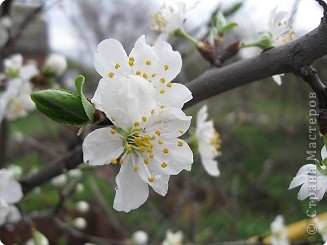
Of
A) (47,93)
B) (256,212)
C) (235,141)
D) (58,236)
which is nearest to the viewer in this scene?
(47,93)

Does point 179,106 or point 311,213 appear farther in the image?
point 311,213

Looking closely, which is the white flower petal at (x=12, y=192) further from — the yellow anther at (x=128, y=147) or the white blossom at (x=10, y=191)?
the yellow anther at (x=128, y=147)

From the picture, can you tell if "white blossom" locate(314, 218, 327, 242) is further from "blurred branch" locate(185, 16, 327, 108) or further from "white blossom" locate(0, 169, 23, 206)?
"white blossom" locate(0, 169, 23, 206)

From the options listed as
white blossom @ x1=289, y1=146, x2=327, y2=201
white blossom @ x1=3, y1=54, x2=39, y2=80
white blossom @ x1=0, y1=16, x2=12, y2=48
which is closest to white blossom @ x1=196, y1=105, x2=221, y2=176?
white blossom @ x1=289, y1=146, x2=327, y2=201

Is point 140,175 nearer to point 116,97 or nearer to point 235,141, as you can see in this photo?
point 116,97

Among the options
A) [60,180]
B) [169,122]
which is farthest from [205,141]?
[60,180]

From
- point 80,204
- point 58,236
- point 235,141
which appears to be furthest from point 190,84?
point 235,141
